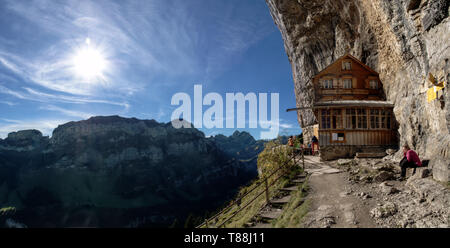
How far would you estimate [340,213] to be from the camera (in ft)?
24.7

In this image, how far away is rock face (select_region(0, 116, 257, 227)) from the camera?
11162 centimetres

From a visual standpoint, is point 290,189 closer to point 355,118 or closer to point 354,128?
point 354,128

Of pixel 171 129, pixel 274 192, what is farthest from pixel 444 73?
pixel 171 129

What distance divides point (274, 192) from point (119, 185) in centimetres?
14958

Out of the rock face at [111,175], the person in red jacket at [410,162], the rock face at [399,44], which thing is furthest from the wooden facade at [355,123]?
the rock face at [111,175]

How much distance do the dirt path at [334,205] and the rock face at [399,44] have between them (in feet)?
13.2

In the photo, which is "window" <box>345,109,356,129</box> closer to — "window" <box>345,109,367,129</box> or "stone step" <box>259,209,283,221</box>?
"window" <box>345,109,367,129</box>

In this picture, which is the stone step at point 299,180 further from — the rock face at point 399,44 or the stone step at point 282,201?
the rock face at point 399,44

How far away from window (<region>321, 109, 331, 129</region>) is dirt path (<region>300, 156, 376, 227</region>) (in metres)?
6.21

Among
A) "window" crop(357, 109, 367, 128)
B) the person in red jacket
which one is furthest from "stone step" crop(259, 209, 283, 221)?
"window" crop(357, 109, 367, 128)

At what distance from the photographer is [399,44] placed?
1598 centimetres

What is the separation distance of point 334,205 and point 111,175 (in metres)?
161
